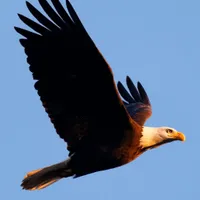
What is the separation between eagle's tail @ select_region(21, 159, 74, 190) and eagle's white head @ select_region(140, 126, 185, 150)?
1183 millimetres

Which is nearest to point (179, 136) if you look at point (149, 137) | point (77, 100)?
point (149, 137)

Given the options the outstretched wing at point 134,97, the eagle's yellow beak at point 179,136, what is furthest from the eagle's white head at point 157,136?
the outstretched wing at point 134,97

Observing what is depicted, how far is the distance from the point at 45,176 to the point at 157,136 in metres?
1.77

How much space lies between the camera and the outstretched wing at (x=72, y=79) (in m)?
12.1

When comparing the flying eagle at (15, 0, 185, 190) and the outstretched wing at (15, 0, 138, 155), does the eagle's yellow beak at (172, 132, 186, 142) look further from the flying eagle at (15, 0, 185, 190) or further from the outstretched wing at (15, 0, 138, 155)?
the outstretched wing at (15, 0, 138, 155)

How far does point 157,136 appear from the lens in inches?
523

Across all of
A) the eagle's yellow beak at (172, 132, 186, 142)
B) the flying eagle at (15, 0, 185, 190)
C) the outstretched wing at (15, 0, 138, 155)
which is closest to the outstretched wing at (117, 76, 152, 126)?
the eagle's yellow beak at (172, 132, 186, 142)

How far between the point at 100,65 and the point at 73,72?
0.47 metres

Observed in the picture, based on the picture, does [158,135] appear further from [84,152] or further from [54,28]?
[54,28]

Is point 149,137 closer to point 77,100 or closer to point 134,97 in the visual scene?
point 77,100

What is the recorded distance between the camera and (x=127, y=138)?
12.7m

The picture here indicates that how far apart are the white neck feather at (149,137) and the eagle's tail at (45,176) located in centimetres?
115

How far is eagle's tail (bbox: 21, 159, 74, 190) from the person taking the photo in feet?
42.7

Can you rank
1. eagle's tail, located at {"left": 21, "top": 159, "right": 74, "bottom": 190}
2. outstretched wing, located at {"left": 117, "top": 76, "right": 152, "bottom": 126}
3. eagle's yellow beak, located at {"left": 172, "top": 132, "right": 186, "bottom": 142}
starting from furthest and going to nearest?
outstretched wing, located at {"left": 117, "top": 76, "right": 152, "bottom": 126}, eagle's yellow beak, located at {"left": 172, "top": 132, "right": 186, "bottom": 142}, eagle's tail, located at {"left": 21, "top": 159, "right": 74, "bottom": 190}
